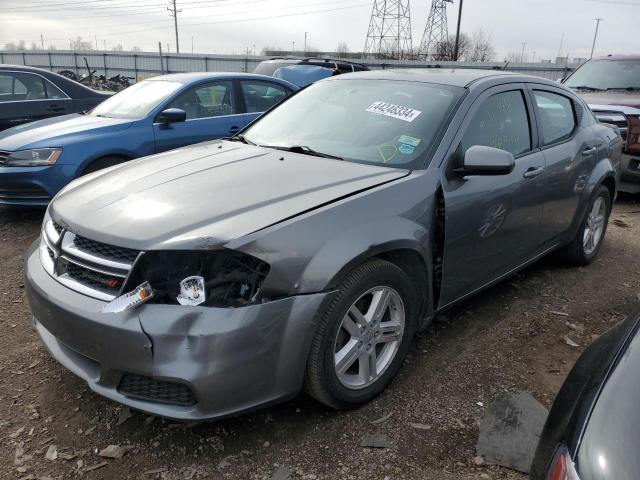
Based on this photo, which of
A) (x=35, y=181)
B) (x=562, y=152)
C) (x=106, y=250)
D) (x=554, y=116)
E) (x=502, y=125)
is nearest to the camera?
(x=106, y=250)

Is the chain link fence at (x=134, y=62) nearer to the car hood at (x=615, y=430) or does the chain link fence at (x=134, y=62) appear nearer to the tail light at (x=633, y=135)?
the tail light at (x=633, y=135)

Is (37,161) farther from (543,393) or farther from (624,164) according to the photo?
(624,164)

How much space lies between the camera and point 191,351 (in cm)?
208

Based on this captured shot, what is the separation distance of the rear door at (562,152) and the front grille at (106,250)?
2826 millimetres

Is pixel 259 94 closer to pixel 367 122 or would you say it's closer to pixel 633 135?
pixel 367 122

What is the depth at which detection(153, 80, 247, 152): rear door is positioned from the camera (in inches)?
230

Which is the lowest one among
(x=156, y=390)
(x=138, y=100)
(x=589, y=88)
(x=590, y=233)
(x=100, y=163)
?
(x=590, y=233)

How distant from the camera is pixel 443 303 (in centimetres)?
311

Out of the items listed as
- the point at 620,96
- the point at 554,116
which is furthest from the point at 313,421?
the point at 620,96

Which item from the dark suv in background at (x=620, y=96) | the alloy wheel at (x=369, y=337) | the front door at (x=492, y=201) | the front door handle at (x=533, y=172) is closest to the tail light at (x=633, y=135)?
the dark suv in background at (x=620, y=96)

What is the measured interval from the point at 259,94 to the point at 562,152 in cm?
401

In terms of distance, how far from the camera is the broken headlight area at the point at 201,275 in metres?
2.17

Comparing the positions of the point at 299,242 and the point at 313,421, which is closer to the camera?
the point at 299,242

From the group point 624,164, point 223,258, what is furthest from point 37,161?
point 624,164
